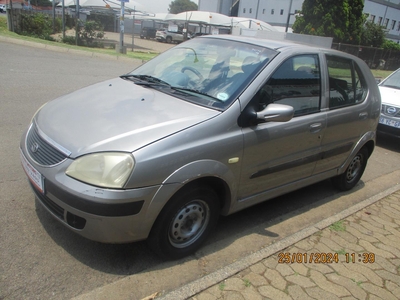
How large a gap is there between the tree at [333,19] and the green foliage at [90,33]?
14835 mm

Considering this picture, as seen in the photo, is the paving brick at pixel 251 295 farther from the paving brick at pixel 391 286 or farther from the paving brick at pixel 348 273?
the paving brick at pixel 391 286

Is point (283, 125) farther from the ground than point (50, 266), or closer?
farther from the ground

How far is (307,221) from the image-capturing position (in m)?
3.86

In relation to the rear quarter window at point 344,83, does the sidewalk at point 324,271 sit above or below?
below

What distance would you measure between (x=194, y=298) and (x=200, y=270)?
1.17ft

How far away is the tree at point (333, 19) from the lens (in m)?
24.7

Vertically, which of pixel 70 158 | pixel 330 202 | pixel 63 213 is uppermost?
pixel 70 158

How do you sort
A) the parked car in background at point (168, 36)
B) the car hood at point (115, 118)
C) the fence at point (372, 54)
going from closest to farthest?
the car hood at point (115, 118) < the fence at point (372, 54) < the parked car in background at point (168, 36)

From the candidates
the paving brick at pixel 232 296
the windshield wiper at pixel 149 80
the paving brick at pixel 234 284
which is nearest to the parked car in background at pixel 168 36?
the windshield wiper at pixel 149 80

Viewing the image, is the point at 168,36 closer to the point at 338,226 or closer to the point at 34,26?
the point at 34,26

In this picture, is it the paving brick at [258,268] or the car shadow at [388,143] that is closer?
the paving brick at [258,268]

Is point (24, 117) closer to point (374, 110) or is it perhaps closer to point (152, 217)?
point (152, 217)

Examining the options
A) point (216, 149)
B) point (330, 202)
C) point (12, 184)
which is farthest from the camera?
point (330, 202)

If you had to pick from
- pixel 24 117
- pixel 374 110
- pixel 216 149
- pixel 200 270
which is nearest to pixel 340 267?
pixel 200 270
